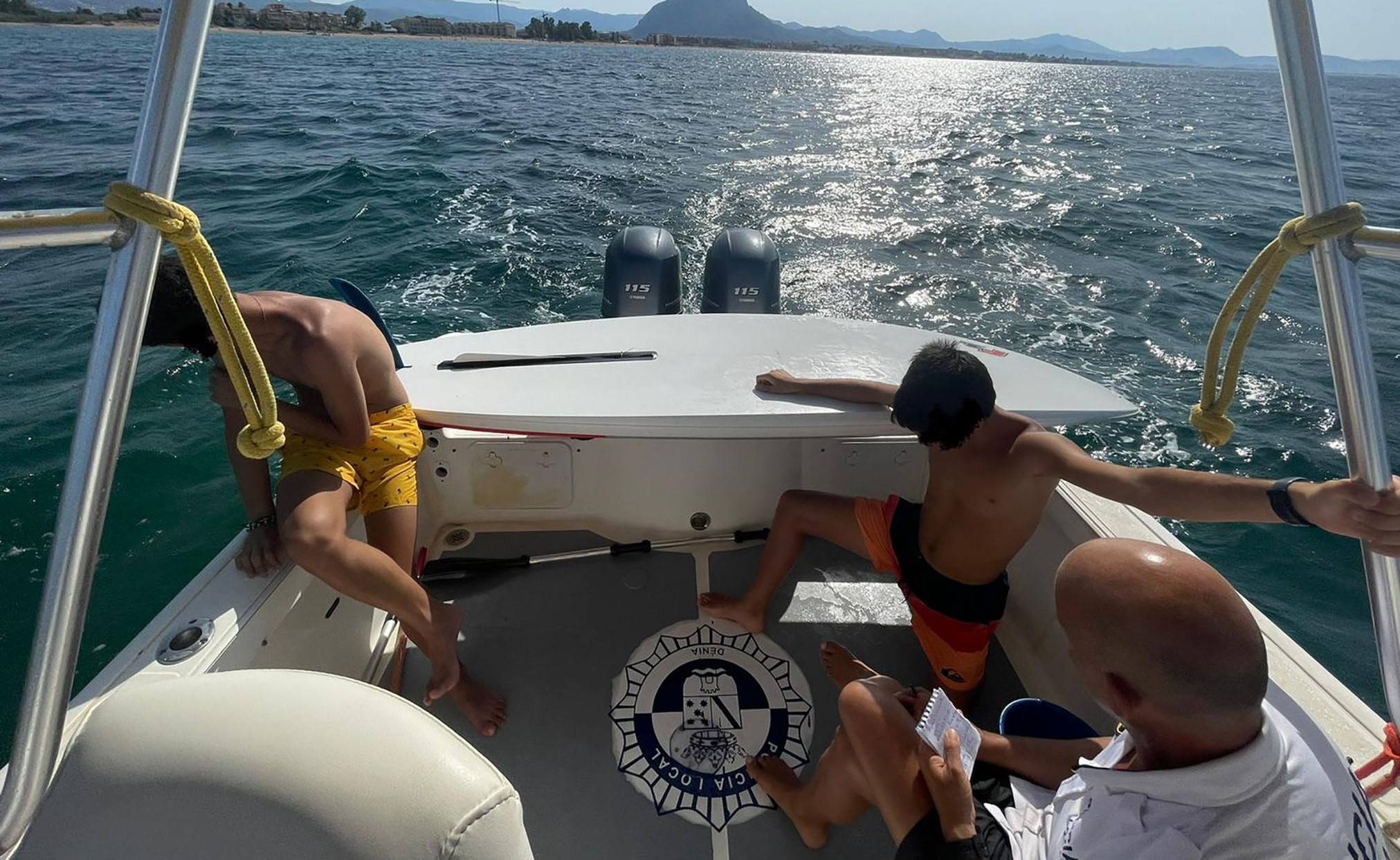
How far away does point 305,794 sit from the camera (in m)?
0.83

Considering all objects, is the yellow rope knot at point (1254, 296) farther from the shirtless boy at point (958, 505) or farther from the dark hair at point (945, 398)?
the dark hair at point (945, 398)

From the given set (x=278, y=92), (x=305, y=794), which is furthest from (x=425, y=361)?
(x=278, y=92)

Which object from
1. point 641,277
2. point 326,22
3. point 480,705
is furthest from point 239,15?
point 480,705

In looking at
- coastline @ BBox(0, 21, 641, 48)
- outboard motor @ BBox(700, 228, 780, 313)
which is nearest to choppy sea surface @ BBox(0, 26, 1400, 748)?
outboard motor @ BBox(700, 228, 780, 313)

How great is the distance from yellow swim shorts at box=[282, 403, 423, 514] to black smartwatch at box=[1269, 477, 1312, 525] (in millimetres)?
2093

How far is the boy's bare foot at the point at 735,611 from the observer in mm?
2385

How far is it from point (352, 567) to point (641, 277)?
8.96 feet

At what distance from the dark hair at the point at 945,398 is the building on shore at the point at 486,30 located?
256 feet

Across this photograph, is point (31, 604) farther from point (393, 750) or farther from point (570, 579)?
point (393, 750)

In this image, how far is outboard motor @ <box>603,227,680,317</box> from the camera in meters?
4.22

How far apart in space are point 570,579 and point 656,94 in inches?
885

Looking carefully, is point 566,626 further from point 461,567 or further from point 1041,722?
point 1041,722

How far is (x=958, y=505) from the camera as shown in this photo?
199cm

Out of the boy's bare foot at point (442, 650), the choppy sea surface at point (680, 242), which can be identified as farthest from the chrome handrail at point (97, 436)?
the choppy sea surface at point (680, 242)
